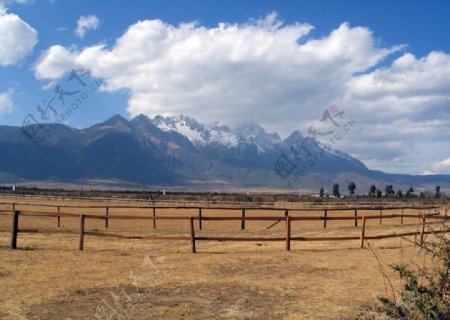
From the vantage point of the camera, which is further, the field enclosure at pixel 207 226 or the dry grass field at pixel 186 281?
the field enclosure at pixel 207 226

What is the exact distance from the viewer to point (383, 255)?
53.1ft

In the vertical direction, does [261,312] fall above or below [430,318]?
below

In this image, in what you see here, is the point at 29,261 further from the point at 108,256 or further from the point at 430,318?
the point at 430,318

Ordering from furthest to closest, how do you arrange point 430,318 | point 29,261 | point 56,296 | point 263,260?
point 263,260 → point 29,261 → point 56,296 → point 430,318

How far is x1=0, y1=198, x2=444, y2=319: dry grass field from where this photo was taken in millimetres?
8812

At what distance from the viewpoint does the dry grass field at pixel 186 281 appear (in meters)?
8.81

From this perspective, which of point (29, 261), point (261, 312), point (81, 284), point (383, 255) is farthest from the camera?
point (383, 255)

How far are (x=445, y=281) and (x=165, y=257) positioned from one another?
953 cm

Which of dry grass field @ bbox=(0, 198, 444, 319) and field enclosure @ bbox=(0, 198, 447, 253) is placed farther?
field enclosure @ bbox=(0, 198, 447, 253)

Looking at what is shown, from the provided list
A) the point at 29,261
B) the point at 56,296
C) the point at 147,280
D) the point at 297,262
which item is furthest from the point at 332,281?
the point at 29,261

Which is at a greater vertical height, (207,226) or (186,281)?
(186,281)

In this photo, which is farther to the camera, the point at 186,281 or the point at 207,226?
the point at 207,226

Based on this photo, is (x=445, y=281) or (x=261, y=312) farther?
(x=261, y=312)

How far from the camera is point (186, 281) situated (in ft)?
37.1
